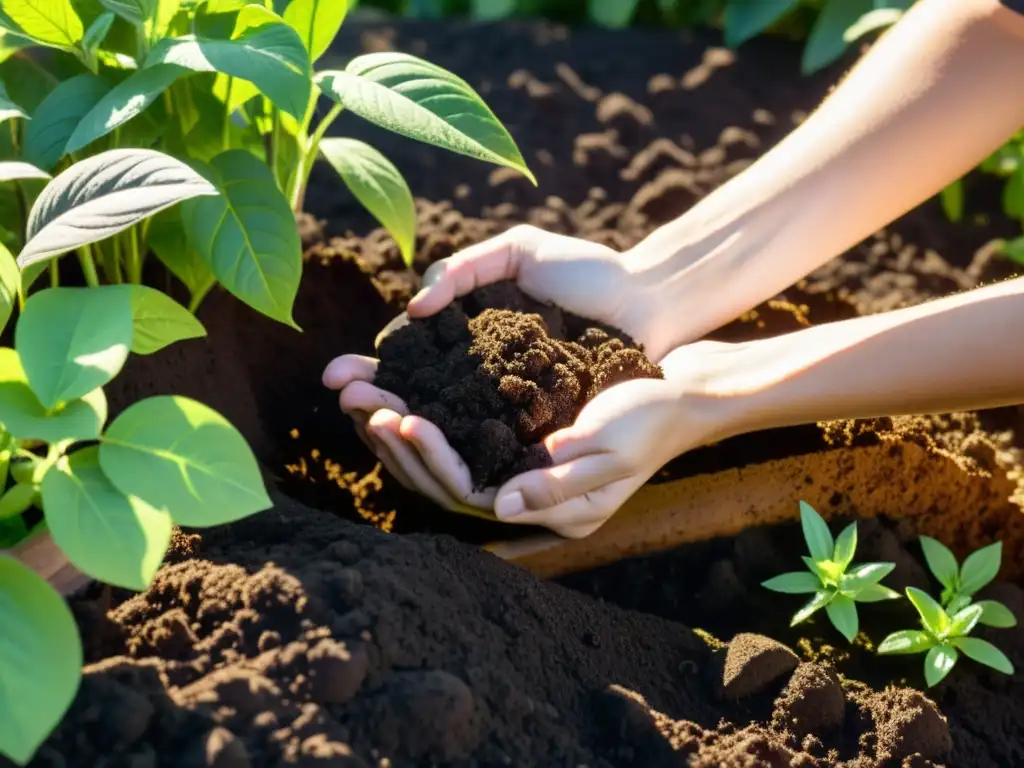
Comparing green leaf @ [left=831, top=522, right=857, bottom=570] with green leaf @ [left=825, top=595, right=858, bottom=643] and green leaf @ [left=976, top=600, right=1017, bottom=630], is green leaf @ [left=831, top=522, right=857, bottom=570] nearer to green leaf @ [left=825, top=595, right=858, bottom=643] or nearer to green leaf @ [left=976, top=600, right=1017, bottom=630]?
green leaf @ [left=825, top=595, right=858, bottom=643]

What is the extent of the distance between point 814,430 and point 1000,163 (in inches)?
43.6

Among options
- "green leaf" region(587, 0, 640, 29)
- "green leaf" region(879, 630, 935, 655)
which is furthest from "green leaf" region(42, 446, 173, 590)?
"green leaf" region(587, 0, 640, 29)

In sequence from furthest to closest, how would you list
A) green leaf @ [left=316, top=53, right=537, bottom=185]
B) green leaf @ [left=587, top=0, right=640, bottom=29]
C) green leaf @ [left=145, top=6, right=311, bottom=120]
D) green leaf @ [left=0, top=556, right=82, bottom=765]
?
green leaf @ [left=587, top=0, right=640, bottom=29] < green leaf @ [left=316, top=53, right=537, bottom=185] < green leaf @ [left=145, top=6, right=311, bottom=120] < green leaf @ [left=0, top=556, right=82, bottom=765]

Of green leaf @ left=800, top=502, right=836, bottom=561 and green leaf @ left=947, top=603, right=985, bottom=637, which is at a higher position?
green leaf @ left=800, top=502, right=836, bottom=561

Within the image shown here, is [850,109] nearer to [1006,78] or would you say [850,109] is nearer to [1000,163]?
[1006,78]

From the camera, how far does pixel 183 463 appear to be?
99 centimetres

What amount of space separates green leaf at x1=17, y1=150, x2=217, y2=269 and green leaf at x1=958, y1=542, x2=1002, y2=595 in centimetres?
112

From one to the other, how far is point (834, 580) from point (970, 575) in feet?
0.77

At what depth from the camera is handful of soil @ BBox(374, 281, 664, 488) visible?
142 cm

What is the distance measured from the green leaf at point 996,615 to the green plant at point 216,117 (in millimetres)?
866

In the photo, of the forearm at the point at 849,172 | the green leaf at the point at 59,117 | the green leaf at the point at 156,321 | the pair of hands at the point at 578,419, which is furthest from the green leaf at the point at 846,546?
the green leaf at the point at 59,117

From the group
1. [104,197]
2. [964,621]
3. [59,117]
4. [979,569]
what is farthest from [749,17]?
[104,197]

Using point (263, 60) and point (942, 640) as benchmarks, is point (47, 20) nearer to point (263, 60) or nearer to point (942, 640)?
point (263, 60)

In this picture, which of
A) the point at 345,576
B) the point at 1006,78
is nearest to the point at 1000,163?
the point at 1006,78
